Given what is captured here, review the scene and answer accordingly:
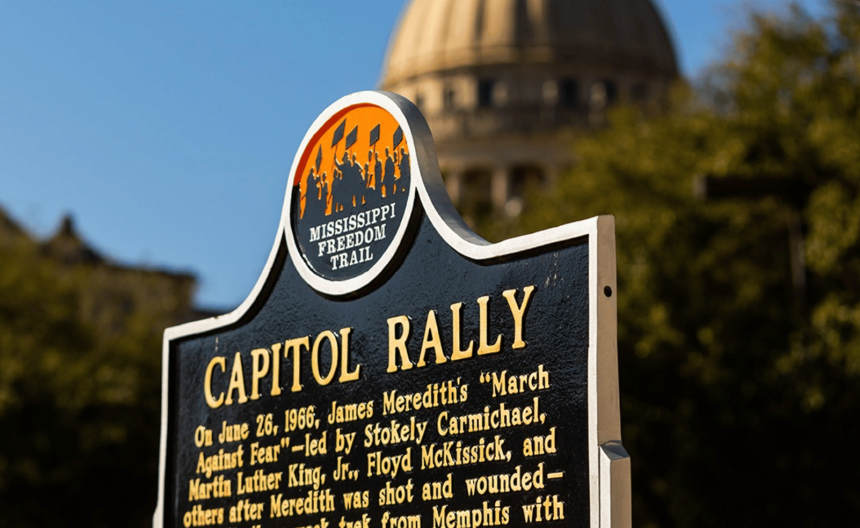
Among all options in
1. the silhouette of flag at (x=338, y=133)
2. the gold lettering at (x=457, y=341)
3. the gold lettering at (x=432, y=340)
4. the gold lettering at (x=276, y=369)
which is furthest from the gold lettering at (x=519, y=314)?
the gold lettering at (x=276, y=369)

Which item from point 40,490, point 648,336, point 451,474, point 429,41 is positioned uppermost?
point 429,41

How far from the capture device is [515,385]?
20.1 feet

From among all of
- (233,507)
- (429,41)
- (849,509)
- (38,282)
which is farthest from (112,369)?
(429,41)

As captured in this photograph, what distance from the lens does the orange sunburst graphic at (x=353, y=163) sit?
7.03 m

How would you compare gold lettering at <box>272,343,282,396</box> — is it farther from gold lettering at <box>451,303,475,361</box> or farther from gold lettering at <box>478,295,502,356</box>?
gold lettering at <box>478,295,502,356</box>

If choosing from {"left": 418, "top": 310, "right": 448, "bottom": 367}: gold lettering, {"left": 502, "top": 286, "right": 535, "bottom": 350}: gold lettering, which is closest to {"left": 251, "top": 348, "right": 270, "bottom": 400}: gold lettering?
{"left": 418, "top": 310, "right": 448, "bottom": 367}: gold lettering

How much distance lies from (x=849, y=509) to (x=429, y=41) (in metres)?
73.9

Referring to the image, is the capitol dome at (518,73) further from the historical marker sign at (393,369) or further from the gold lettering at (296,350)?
the gold lettering at (296,350)

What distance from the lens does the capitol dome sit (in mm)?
88562

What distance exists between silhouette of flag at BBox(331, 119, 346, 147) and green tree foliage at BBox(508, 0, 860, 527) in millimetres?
14404

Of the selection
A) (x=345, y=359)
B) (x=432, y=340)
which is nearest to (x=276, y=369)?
(x=345, y=359)

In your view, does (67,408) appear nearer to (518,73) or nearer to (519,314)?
(519,314)

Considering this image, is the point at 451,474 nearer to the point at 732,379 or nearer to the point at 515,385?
the point at 515,385

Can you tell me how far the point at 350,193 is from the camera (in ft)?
23.7
